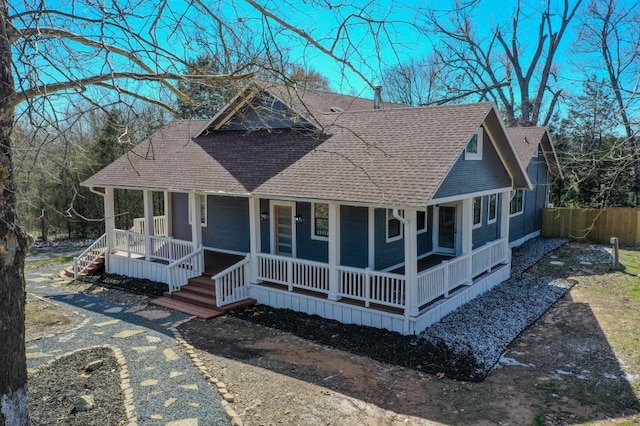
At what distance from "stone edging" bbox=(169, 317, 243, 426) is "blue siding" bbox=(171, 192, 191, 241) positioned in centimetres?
660

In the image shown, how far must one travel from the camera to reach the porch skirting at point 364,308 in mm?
9453

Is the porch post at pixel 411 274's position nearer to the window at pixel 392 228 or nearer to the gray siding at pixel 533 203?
the window at pixel 392 228

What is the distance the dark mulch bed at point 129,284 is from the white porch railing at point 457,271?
7.19m

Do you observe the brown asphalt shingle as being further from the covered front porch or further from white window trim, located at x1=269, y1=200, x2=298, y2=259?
white window trim, located at x1=269, y1=200, x2=298, y2=259

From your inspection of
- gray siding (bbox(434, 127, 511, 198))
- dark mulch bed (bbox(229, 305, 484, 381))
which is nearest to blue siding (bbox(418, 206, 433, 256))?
gray siding (bbox(434, 127, 511, 198))

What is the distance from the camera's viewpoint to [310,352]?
866 cm

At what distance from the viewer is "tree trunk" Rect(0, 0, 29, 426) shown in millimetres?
4336

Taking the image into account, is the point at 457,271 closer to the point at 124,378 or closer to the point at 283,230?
the point at 283,230

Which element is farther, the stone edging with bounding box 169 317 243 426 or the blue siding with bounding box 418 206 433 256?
the blue siding with bounding box 418 206 433 256

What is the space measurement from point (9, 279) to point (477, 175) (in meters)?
10.6

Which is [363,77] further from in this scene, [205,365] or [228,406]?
[205,365]

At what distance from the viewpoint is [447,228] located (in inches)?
570

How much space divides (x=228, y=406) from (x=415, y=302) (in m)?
4.54

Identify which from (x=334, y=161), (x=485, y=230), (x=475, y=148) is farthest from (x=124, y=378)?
(x=485, y=230)
